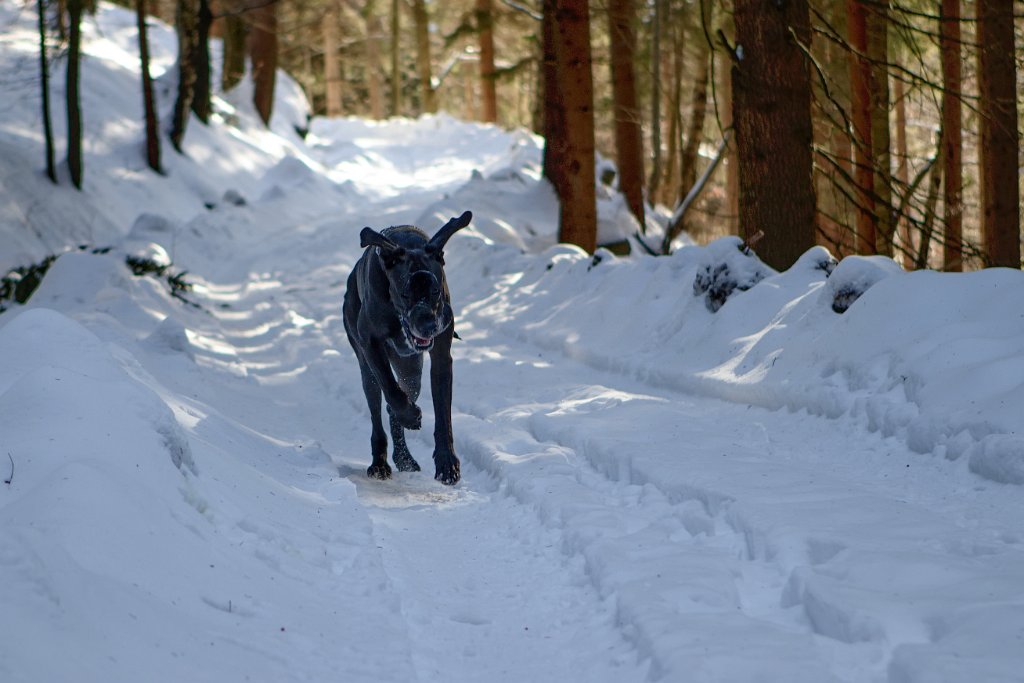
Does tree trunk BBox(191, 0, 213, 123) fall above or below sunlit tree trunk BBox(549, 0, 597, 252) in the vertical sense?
above

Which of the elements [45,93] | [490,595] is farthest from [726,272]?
[45,93]

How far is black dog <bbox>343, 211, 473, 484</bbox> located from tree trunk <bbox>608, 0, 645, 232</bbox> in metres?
13.6

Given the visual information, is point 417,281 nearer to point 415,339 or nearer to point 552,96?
point 415,339

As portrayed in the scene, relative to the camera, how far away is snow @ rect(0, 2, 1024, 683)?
11.6 feet

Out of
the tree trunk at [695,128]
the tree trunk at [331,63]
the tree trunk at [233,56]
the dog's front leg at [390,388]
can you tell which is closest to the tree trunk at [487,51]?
the tree trunk at [695,128]

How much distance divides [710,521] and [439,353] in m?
2.51

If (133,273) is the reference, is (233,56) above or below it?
above

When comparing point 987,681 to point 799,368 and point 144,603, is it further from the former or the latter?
point 799,368

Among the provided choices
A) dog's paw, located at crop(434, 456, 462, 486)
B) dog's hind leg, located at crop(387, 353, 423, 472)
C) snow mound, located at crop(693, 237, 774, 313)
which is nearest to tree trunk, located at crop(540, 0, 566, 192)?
snow mound, located at crop(693, 237, 774, 313)

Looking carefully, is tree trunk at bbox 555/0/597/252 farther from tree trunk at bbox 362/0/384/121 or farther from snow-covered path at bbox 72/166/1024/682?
tree trunk at bbox 362/0/384/121

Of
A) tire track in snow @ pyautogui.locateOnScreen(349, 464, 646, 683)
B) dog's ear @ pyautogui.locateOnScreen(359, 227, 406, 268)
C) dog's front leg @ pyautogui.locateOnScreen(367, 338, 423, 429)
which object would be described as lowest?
tire track in snow @ pyautogui.locateOnScreen(349, 464, 646, 683)

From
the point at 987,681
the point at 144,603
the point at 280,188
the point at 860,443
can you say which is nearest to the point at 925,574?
the point at 987,681

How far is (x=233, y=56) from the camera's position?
3744 cm

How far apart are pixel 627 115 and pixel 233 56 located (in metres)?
21.7
